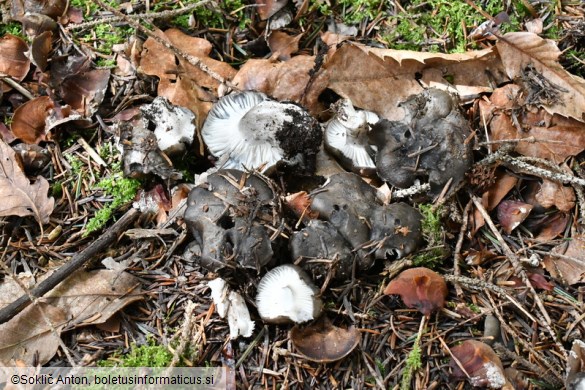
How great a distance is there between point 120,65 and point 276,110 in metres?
1.19

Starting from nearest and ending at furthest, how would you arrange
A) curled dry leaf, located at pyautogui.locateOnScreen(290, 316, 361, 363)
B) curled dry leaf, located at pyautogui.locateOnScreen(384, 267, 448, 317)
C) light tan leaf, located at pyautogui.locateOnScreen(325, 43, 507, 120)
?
curled dry leaf, located at pyautogui.locateOnScreen(290, 316, 361, 363) → curled dry leaf, located at pyautogui.locateOnScreen(384, 267, 448, 317) → light tan leaf, located at pyautogui.locateOnScreen(325, 43, 507, 120)

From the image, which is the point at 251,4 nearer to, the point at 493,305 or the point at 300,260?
the point at 300,260

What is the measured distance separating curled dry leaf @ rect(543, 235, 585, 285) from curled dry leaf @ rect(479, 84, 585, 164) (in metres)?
0.53

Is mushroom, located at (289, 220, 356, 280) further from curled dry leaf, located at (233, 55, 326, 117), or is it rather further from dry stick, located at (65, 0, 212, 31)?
dry stick, located at (65, 0, 212, 31)

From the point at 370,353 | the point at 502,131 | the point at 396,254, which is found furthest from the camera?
the point at 502,131

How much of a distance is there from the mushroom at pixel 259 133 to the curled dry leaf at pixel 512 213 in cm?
118

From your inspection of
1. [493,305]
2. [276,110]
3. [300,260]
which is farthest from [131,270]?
[493,305]

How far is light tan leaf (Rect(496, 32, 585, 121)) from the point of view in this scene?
337cm

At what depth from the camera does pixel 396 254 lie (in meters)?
3.15

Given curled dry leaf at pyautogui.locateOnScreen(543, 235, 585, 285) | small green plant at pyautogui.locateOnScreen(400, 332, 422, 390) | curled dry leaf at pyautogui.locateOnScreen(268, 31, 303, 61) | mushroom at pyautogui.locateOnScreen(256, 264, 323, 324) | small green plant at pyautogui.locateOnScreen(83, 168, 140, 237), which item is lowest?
small green plant at pyautogui.locateOnScreen(400, 332, 422, 390)

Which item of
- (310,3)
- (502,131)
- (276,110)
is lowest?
→ (502,131)

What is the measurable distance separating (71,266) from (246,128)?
4.19 feet

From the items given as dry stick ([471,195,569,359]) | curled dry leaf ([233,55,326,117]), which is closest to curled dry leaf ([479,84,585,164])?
dry stick ([471,195,569,359])

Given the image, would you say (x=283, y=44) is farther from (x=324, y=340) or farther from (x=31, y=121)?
(x=324, y=340)
